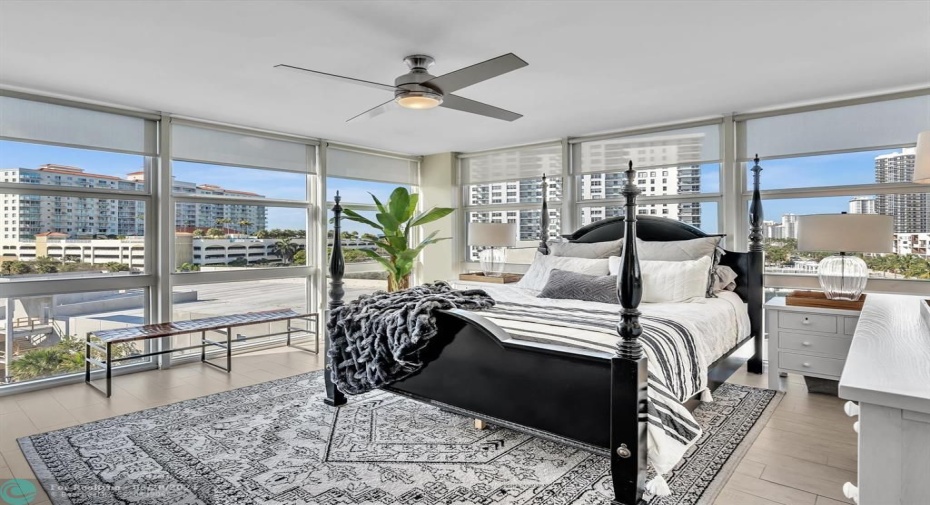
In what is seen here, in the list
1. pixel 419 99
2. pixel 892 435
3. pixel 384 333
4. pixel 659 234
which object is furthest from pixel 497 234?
pixel 892 435

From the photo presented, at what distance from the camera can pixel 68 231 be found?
164 inches

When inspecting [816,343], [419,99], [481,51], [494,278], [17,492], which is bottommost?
[17,492]

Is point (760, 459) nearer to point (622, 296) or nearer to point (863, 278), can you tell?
point (622, 296)

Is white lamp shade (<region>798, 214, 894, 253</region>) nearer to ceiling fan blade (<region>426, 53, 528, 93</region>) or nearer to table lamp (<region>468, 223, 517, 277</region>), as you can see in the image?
ceiling fan blade (<region>426, 53, 528, 93</region>)

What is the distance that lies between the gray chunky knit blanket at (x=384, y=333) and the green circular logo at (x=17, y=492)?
5.02ft

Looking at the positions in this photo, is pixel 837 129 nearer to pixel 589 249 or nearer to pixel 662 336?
pixel 589 249

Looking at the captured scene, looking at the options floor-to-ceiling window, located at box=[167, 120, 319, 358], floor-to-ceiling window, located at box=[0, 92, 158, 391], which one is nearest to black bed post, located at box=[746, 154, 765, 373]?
floor-to-ceiling window, located at box=[167, 120, 319, 358]

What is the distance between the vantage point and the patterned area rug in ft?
7.43

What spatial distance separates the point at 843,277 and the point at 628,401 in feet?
8.63

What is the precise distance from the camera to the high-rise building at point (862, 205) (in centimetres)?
412

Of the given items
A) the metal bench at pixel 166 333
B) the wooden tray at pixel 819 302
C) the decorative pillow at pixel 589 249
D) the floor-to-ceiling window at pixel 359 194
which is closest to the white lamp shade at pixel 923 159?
the wooden tray at pixel 819 302

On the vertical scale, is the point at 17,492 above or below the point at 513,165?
below

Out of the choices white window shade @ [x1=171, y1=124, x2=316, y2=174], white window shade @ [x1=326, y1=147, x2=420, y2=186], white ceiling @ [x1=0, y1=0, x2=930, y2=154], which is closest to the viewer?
white ceiling @ [x1=0, y1=0, x2=930, y2=154]

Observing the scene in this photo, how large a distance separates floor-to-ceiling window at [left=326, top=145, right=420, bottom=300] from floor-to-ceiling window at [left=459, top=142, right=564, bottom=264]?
41.3 inches
